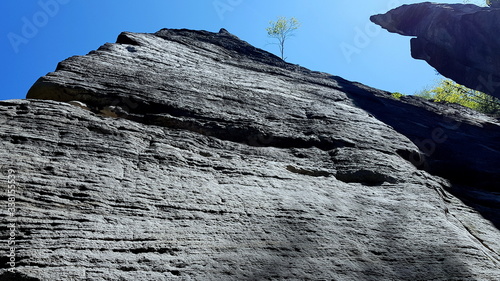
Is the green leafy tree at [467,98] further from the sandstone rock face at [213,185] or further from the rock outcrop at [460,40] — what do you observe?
the sandstone rock face at [213,185]

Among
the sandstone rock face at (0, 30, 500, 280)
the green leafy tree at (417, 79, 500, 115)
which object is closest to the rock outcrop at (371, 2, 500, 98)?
the green leafy tree at (417, 79, 500, 115)

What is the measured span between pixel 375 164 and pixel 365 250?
3091 mm

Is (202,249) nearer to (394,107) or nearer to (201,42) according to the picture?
(201,42)

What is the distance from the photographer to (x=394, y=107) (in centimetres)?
1500

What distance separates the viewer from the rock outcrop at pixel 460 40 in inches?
926

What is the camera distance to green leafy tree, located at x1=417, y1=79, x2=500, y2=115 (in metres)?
30.8

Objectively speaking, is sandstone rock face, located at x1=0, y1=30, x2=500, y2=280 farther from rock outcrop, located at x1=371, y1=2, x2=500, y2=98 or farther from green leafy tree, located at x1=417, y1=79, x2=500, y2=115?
green leafy tree, located at x1=417, y1=79, x2=500, y2=115

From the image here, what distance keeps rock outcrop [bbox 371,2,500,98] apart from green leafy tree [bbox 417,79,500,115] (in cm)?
309

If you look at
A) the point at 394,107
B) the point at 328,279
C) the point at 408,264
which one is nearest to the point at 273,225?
the point at 328,279

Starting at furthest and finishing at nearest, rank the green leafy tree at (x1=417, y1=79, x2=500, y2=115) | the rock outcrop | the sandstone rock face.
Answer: the green leafy tree at (x1=417, y1=79, x2=500, y2=115), the rock outcrop, the sandstone rock face

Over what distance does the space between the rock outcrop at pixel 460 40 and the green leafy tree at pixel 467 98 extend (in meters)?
3.09

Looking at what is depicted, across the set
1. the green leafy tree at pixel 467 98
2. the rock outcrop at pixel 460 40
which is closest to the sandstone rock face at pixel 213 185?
the rock outcrop at pixel 460 40

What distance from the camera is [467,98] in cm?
3422

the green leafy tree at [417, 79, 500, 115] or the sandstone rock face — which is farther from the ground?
the green leafy tree at [417, 79, 500, 115]
